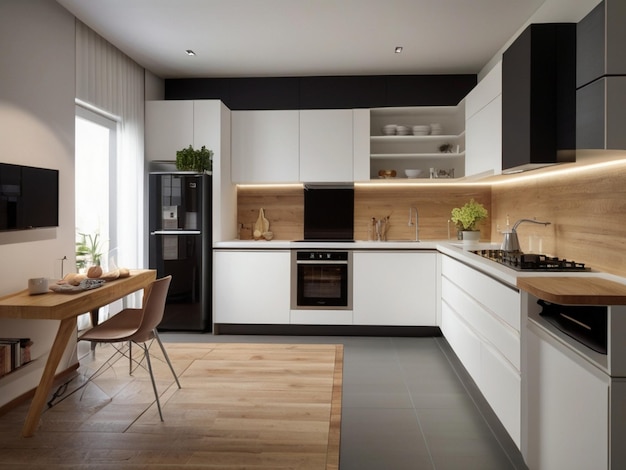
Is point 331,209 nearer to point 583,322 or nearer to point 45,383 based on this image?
point 45,383

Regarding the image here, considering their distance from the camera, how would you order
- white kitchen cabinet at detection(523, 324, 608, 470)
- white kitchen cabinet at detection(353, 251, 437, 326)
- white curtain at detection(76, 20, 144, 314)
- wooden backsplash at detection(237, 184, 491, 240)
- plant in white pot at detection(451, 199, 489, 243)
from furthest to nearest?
wooden backsplash at detection(237, 184, 491, 240) < white kitchen cabinet at detection(353, 251, 437, 326) < plant in white pot at detection(451, 199, 489, 243) < white curtain at detection(76, 20, 144, 314) < white kitchen cabinet at detection(523, 324, 608, 470)

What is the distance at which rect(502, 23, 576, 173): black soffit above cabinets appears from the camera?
2701 mm

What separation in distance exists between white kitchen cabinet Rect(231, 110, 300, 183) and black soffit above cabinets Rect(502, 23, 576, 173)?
2.64m

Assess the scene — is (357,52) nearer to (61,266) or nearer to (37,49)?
(37,49)

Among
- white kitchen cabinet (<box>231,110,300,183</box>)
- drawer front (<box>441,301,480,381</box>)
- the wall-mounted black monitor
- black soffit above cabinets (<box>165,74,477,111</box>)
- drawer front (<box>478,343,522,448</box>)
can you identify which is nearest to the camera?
drawer front (<box>478,343,522,448</box>)

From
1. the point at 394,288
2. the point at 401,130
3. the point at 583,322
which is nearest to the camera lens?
the point at 583,322

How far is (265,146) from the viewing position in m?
5.22

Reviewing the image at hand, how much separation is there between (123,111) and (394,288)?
3.08m

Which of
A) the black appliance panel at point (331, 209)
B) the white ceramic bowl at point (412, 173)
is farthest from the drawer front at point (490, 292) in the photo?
the black appliance panel at point (331, 209)

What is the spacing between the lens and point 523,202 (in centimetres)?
427

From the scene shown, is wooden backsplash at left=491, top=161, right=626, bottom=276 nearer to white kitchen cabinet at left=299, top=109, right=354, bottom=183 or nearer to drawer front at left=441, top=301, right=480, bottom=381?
drawer front at left=441, top=301, right=480, bottom=381

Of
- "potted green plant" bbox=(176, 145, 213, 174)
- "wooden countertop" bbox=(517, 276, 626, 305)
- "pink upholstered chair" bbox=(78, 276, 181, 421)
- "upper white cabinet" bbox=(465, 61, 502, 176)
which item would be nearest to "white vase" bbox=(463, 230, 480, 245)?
"upper white cabinet" bbox=(465, 61, 502, 176)

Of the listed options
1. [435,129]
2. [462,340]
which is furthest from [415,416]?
[435,129]

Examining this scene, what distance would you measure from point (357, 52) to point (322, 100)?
2.85 ft
